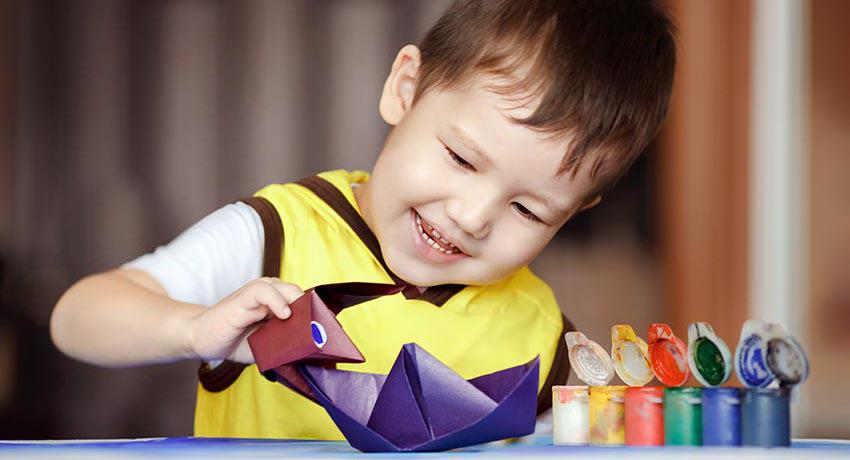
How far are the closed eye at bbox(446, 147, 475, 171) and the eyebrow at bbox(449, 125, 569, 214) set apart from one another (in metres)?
0.02

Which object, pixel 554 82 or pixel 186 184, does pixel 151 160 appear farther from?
pixel 554 82

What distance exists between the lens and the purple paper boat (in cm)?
73

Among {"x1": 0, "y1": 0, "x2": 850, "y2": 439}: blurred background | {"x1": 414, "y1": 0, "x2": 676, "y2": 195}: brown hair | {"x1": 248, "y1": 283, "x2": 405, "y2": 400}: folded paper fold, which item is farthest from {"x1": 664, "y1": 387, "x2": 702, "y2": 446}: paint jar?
{"x1": 0, "y1": 0, "x2": 850, "y2": 439}: blurred background

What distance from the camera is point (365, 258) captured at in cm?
126

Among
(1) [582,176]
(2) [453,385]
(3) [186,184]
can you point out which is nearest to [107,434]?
(3) [186,184]

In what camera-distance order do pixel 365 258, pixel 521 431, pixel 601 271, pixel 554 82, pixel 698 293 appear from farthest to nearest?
1. pixel 601 271
2. pixel 698 293
3. pixel 365 258
4. pixel 554 82
5. pixel 521 431

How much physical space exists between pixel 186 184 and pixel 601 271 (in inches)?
42.7

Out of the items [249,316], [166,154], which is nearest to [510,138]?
[249,316]

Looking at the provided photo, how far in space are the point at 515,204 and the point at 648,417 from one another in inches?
13.8

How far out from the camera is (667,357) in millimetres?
871

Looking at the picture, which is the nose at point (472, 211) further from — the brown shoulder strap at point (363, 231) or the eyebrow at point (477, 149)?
the brown shoulder strap at point (363, 231)

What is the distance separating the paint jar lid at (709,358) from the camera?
0.82 m

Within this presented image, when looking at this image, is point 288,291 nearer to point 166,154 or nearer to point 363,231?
point 363,231

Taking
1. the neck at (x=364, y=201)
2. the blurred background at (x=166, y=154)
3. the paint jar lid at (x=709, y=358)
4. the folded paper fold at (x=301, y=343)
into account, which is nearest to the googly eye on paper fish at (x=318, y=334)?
the folded paper fold at (x=301, y=343)
